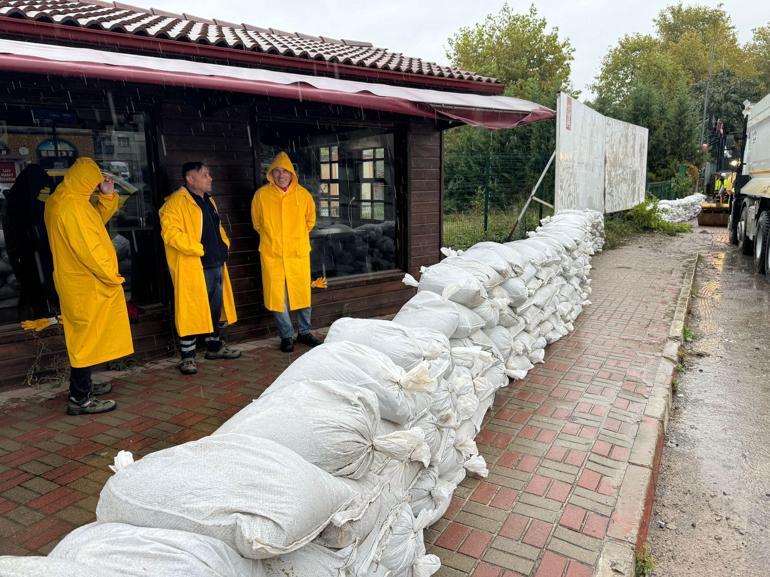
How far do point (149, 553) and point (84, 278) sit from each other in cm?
322

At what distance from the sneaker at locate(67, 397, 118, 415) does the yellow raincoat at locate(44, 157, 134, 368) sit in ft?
1.14

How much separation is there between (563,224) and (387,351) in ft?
19.3

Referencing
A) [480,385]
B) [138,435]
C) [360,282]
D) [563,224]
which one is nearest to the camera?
[480,385]

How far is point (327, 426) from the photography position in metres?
1.88

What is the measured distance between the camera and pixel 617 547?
274cm

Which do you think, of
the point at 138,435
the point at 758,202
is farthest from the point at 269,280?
the point at 758,202

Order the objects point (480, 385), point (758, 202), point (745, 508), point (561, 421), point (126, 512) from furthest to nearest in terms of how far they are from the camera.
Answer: point (758, 202), point (561, 421), point (480, 385), point (745, 508), point (126, 512)

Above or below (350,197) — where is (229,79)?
above

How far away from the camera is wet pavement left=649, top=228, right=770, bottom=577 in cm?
295

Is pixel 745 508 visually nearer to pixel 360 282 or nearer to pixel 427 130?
pixel 360 282

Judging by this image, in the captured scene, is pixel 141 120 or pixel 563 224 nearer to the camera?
pixel 141 120

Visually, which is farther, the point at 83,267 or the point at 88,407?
the point at 88,407

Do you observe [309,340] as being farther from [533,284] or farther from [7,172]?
[7,172]

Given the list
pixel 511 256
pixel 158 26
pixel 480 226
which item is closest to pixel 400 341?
pixel 511 256
